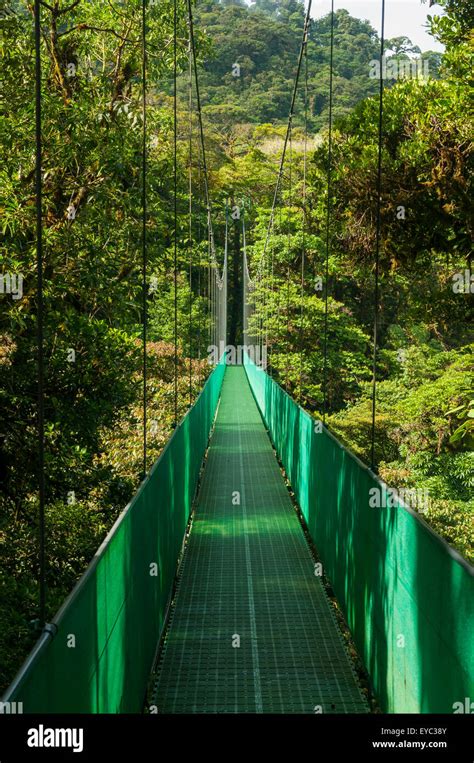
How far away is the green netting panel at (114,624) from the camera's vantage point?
A: 2.17m

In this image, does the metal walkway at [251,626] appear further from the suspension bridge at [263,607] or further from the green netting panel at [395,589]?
the green netting panel at [395,589]

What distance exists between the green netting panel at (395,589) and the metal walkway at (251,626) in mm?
248

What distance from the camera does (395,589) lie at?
363 centimetres

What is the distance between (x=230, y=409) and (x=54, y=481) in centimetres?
1411

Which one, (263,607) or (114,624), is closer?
(114,624)

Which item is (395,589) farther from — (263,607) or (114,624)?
(263,607)

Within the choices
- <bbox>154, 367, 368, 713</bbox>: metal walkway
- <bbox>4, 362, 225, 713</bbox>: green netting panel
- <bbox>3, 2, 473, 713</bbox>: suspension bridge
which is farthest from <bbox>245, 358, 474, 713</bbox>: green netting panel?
<bbox>4, 362, 225, 713</bbox>: green netting panel

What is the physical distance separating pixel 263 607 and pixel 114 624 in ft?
10.1

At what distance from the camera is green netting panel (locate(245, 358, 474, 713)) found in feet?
8.49

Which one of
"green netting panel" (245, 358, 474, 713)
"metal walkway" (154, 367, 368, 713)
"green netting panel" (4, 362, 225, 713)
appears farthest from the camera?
"metal walkway" (154, 367, 368, 713)

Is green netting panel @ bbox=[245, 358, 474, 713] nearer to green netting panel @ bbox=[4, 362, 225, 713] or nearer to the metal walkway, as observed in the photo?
the metal walkway

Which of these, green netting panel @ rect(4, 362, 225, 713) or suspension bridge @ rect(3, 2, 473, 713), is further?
suspension bridge @ rect(3, 2, 473, 713)

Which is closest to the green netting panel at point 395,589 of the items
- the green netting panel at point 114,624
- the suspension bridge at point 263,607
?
the suspension bridge at point 263,607

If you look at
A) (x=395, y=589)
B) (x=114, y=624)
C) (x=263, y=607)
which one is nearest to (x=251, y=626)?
(x=263, y=607)
